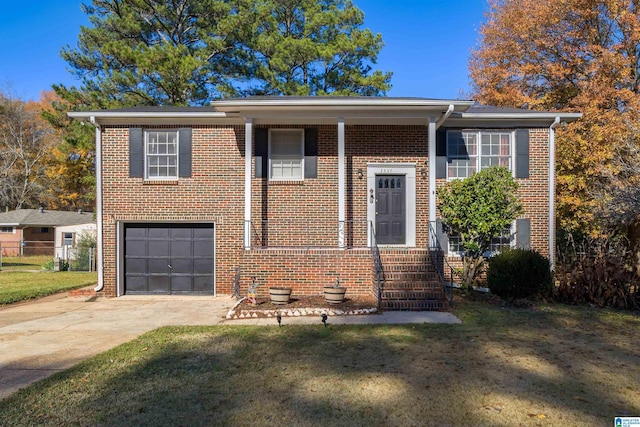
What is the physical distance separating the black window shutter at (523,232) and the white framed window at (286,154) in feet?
19.6

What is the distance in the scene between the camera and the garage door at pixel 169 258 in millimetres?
10742

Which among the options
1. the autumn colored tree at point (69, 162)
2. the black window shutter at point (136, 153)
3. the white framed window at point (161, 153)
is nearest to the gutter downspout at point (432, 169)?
the white framed window at point (161, 153)

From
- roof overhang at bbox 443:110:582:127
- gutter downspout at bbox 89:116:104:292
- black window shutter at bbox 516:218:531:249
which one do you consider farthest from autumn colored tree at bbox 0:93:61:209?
black window shutter at bbox 516:218:531:249

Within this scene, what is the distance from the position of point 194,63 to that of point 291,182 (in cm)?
1047

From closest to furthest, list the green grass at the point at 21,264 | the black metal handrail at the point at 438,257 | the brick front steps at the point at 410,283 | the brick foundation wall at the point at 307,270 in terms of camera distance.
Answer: the brick front steps at the point at 410,283
the black metal handrail at the point at 438,257
the brick foundation wall at the point at 307,270
the green grass at the point at 21,264

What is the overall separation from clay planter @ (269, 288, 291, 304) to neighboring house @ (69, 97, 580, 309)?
6.99 ft

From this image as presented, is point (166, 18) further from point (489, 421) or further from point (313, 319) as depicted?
point (489, 421)

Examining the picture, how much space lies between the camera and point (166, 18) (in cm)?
1994

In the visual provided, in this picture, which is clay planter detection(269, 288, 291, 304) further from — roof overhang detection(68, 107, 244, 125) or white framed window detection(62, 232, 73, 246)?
white framed window detection(62, 232, 73, 246)

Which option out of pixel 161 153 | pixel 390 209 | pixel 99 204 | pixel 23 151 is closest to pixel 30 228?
pixel 23 151

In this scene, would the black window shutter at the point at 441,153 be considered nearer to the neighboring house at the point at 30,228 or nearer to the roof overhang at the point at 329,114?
the roof overhang at the point at 329,114

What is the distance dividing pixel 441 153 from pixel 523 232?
3007 millimetres

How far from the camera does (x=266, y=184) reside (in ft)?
34.6

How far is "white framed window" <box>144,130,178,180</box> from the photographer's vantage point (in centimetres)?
1063
